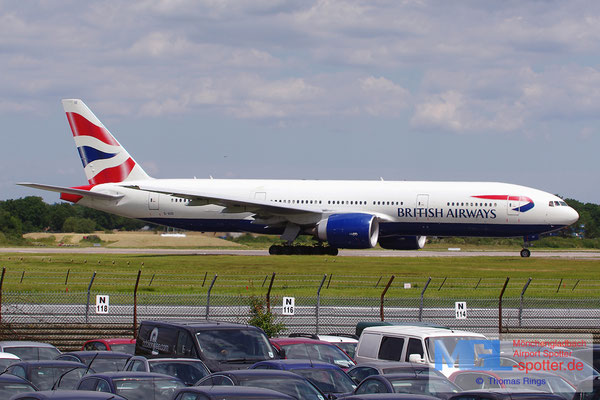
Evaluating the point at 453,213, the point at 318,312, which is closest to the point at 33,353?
the point at 318,312

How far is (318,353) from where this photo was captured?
1591 cm

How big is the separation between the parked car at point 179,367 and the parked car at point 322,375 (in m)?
0.91

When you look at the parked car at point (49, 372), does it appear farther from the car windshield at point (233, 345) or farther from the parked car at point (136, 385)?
the car windshield at point (233, 345)

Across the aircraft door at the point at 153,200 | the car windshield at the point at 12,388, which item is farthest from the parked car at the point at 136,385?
the aircraft door at the point at 153,200

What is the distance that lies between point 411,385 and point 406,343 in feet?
11.0

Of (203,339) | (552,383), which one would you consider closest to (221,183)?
(203,339)

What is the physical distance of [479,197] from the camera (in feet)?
152

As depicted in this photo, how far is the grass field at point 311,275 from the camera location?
31.0 m

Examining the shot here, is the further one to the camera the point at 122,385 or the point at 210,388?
the point at 122,385

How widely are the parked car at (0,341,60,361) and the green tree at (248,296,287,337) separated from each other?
242 inches

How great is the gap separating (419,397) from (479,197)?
124 ft

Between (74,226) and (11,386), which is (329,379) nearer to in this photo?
(11,386)

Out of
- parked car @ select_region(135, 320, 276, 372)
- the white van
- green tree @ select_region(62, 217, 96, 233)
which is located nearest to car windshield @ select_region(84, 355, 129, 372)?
parked car @ select_region(135, 320, 276, 372)

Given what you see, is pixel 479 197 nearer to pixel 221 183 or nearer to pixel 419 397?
pixel 221 183
